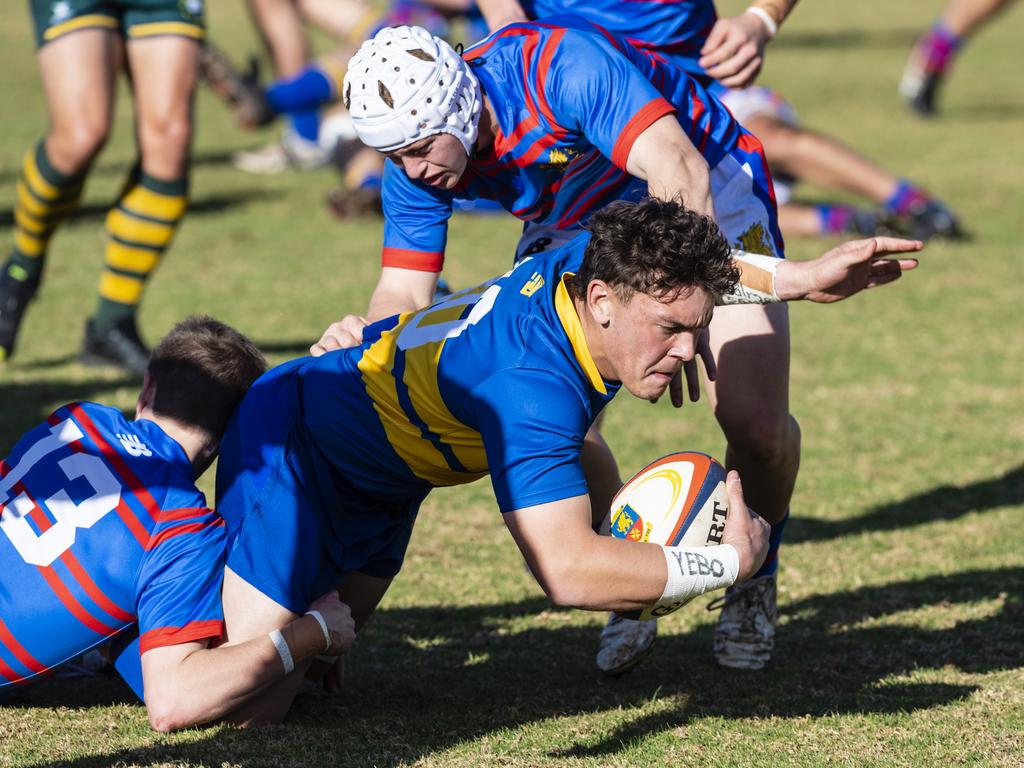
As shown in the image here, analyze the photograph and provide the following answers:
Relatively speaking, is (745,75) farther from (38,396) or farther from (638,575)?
(38,396)

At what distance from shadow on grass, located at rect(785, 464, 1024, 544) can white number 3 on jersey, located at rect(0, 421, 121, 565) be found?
2.49m

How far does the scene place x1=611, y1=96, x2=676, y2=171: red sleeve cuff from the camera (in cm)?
345

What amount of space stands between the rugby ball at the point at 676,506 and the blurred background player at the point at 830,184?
604 centimetres

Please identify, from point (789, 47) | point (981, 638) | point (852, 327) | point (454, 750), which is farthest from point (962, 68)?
point (454, 750)

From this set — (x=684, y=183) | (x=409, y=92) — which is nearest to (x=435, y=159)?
(x=409, y=92)

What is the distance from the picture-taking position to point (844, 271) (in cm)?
322

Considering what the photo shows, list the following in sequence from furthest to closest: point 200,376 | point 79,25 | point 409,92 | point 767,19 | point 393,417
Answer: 1. point 79,25
2. point 767,19
3. point 200,376
4. point 409,92
5. point 393,417

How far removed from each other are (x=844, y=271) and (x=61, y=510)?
6.17ft

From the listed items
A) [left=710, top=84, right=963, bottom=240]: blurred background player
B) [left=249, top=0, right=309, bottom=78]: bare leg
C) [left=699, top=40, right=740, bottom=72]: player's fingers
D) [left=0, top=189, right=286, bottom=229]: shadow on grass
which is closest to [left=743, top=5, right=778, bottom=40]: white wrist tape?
[left=699, top=40, right=740, bottom=72]: player's fingers

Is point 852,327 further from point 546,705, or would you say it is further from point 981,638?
point 546,705

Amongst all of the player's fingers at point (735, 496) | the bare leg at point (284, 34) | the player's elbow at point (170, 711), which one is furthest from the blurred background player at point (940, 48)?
the player's elbow at point (170, 711)

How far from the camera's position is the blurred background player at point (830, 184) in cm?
929

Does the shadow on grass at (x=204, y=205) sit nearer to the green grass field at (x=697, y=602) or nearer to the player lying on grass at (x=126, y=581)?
the green grass field at (x=697, y=602)

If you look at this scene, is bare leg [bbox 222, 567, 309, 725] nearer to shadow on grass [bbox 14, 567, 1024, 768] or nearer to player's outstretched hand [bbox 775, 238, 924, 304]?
shadow on grass [bbox 14, 567, 1024, 768]
